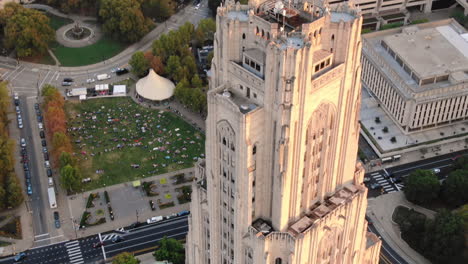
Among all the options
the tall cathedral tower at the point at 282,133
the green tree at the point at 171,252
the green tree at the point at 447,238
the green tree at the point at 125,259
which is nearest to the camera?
the tall cathedral tower at the point at 282,133

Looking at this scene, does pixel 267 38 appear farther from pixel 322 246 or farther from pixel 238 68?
pixel 322 246

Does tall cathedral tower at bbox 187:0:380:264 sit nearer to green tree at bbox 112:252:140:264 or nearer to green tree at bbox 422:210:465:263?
green tree at bbox 112:252:140:264

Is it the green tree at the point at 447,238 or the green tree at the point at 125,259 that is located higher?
the green tree at the point at 447,238

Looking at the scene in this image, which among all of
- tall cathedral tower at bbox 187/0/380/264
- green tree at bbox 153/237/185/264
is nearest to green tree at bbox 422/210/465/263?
green tree at bbox 153/237/185/264

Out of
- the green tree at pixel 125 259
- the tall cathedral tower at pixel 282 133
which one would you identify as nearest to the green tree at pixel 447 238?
the tall cathedral tower at pixel 282 133

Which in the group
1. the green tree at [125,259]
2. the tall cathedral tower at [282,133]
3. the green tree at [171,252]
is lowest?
the green tree at [125,259]

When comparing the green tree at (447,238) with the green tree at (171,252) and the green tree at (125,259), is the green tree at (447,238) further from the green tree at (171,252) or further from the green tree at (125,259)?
the green tree at (125,259)

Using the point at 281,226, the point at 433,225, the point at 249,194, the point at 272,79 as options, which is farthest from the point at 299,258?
the point at 433,225
